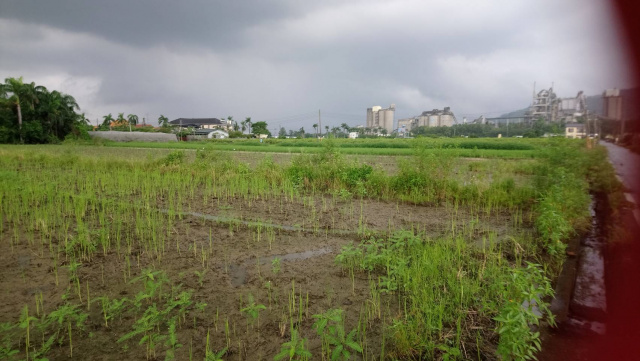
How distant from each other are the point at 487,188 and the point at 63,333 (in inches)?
301

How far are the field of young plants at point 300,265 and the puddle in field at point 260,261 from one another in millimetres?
29

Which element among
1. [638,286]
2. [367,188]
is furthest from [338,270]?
[367,188]

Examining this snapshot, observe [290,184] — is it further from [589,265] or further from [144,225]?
[589,265]

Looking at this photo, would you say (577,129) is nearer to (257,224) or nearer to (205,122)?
(257,224)

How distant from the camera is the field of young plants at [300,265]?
248cm

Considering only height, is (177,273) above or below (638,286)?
below

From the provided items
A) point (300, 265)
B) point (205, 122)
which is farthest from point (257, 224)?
point (205, 122)

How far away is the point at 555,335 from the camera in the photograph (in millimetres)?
2564

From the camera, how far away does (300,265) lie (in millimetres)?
4059

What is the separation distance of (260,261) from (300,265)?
20.3 inches

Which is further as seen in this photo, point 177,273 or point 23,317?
point 177,273

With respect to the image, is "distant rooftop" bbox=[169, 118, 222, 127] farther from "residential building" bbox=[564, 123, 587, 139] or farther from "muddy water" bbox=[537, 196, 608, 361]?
"residential building" bbox=[564, 123, 587, 139]

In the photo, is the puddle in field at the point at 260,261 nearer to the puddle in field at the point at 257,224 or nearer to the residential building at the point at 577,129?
the puddle in field at the point at 257,224

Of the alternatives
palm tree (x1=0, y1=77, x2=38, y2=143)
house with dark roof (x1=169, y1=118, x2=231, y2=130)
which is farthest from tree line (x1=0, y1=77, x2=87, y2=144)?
house with dark roof (x1=169, y1=118, x2=231, y2=130)
